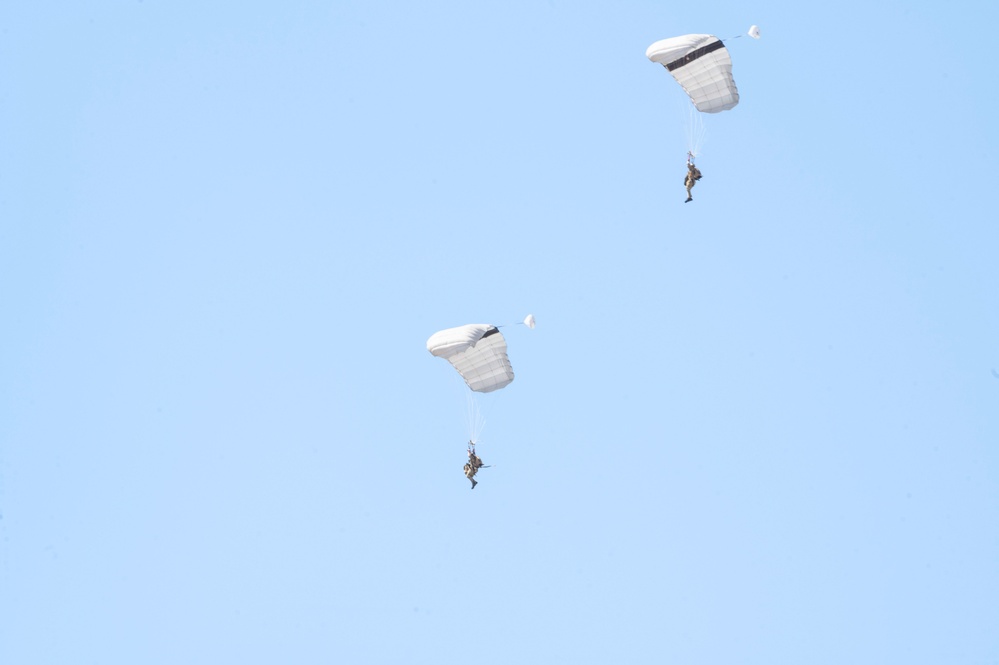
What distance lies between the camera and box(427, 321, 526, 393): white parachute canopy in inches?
1921

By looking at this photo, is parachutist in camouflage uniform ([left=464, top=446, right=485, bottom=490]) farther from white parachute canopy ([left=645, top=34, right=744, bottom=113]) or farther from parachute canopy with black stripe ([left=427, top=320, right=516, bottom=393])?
white parachute canopy ([left=645, top=34, right=744, bottom=113])

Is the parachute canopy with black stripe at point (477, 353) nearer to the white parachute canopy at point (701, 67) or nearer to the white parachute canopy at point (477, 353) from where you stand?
the white parachute canopy at point (477, 353)

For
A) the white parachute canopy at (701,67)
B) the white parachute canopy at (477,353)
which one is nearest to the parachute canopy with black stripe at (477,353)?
the white parachute canopy at (477,353)

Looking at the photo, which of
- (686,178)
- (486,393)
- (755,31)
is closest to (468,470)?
(486,393)

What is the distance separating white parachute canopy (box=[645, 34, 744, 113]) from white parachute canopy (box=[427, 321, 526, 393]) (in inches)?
343

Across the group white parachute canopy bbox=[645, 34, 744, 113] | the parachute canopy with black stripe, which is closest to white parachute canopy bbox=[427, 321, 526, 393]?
the parachute canopy with black stripe

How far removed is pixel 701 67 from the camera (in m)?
51.0

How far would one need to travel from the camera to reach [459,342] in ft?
159

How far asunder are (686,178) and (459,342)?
30.1 feet

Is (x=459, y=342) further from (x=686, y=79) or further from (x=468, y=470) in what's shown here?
(x=686, y=79)

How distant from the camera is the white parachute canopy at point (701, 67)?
5081cm

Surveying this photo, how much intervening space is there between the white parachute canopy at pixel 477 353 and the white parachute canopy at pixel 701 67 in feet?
28.6

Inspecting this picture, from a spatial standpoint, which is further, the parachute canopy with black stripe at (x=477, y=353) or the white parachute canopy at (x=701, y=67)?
the white parachute canopy at (x=701, y=67)

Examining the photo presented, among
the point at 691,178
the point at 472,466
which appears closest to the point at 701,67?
the point at 691,178
